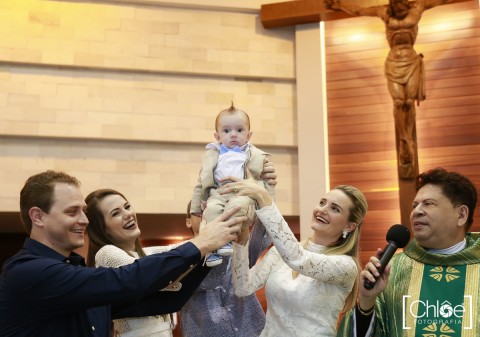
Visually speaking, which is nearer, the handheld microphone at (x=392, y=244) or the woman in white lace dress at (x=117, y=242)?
the handheld microphone at (x=392, y=244)

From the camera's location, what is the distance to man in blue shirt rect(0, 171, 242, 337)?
7.80 ft

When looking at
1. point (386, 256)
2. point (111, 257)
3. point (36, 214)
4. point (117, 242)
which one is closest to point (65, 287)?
point (36, 214)

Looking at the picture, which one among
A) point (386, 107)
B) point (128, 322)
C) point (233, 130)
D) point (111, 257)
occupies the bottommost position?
point (128, 322)

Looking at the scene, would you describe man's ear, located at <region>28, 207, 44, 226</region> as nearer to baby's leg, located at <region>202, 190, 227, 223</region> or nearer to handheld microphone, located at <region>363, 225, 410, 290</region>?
baby's leg, located at <region>202, 190, 227, 223</region>

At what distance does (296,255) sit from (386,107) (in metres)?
4.29

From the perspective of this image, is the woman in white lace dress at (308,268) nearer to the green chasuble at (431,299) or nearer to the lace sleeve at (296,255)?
the lace sleeve at (296,255)

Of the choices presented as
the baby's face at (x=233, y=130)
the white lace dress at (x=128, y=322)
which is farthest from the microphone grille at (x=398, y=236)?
the white lace dress at (x=128, y=322)

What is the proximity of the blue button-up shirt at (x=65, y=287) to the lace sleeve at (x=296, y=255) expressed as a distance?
0.42 metres

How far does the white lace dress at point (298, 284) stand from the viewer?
2.82 meters

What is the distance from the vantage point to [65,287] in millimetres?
2367

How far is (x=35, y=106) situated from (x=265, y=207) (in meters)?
4.47

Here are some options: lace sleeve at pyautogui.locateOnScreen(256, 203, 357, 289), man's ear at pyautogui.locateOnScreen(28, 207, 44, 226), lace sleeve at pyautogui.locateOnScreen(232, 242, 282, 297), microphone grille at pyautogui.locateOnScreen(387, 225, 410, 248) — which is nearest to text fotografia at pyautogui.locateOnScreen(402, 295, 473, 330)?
lace sleeve at pyautogui.locateOnScreen(256, 203, 357, 289)

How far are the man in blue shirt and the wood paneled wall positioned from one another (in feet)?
13.9

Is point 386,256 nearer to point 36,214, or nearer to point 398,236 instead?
point 398,236
